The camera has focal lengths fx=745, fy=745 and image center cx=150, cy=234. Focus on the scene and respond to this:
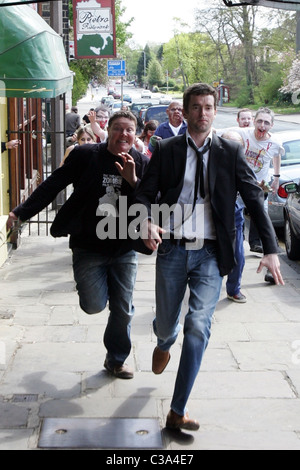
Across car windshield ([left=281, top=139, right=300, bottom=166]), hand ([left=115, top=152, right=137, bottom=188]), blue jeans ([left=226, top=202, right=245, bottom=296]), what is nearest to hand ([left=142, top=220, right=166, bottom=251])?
hand ([left=115, top=152, right=137, bottom=188])

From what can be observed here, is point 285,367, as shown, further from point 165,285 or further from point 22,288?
point 22,288

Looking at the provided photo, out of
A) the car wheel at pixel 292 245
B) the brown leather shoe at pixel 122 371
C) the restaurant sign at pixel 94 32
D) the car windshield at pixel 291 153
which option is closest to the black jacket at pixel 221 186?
the brown leather shoe at pixel 122 371

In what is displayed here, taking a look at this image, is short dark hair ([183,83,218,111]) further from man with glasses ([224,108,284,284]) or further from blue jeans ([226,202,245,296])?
man with glasses ([224,108,284,284])

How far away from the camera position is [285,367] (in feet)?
18.4

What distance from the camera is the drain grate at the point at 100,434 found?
424 cm

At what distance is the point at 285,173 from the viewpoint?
1251 cm

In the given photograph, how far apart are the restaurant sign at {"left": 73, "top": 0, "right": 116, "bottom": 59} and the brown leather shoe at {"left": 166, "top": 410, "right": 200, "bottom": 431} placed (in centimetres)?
1340

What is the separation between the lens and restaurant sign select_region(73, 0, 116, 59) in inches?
664

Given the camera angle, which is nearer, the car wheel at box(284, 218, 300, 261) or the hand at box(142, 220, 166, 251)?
the hand at box(142, 220, 166, 251)

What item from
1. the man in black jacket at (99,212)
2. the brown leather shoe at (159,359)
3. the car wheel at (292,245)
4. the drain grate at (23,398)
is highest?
the man in black jacket at (99,212)

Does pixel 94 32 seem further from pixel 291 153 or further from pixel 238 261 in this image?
pixel 238 261

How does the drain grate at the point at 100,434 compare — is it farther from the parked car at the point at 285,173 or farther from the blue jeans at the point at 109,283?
the parked car at the point at 285,173

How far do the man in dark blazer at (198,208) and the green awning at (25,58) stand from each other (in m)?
3.22

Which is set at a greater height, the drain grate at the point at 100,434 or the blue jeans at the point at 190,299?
the blue jeans at the point at 190,299
